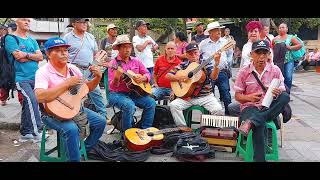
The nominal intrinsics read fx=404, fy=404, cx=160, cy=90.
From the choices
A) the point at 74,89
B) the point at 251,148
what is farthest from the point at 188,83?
the point at 74,89

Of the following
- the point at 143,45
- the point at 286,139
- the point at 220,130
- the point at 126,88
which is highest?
the point at 143,45

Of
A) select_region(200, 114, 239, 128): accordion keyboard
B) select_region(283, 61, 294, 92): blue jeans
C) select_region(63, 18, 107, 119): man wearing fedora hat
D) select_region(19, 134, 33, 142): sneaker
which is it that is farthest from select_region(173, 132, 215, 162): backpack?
select_region(283, 61, 294, 92): blue jeans

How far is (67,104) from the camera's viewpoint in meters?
4.07

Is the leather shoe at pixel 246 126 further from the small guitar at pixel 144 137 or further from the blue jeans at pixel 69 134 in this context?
the blue jeans at pixel 69 134

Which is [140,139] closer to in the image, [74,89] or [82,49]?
[74,89]

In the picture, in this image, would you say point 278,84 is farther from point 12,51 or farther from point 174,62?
point 12,51

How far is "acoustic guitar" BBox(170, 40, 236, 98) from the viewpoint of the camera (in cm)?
554

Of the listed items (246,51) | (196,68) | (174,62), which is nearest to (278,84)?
(196,68)

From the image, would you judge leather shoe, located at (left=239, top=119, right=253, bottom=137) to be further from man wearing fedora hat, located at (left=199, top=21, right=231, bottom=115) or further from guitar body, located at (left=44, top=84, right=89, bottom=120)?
man wearing fedora hat, located at (left=199, top=21, right=231, bottom=115)

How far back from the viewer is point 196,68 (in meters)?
5.60

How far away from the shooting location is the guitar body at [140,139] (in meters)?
5.02

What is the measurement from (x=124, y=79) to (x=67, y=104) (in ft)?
4.93

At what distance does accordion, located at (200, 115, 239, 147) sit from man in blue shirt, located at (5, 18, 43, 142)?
225 centimetres

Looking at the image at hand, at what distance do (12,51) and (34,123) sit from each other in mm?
1003
